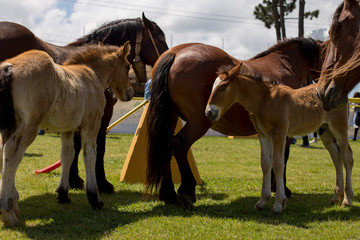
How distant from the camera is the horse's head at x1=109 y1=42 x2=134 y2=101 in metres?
5.68

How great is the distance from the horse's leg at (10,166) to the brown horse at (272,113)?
207 centimetres

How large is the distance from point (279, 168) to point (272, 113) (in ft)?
2.34

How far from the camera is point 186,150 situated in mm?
5094

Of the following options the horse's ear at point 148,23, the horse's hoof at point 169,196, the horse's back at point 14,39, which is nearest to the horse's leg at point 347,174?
the horse's hoof at point 169,196

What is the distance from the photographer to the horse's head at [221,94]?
187 inches

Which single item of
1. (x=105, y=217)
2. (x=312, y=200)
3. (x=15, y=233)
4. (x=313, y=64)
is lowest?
(x=312, y=200)

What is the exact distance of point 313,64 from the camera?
6625mm

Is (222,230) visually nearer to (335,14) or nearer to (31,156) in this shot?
(335,14)

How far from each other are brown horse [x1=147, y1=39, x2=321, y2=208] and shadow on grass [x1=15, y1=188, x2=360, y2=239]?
0.38 m

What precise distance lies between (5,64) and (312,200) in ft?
15.3

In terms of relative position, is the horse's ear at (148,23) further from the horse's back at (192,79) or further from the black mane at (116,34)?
the horse's back at (192,79)

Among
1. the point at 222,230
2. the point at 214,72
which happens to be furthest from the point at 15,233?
the point at 214,72

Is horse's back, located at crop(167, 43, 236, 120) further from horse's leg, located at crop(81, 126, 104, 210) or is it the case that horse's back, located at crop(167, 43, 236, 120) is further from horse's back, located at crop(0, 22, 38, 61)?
horse's back, located at crop(0, 22, 38, 61)

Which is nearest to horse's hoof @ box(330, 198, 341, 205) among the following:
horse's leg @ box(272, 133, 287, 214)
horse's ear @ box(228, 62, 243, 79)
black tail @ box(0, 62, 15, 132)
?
horse's leg @ box(272, 133, 287, 214)
